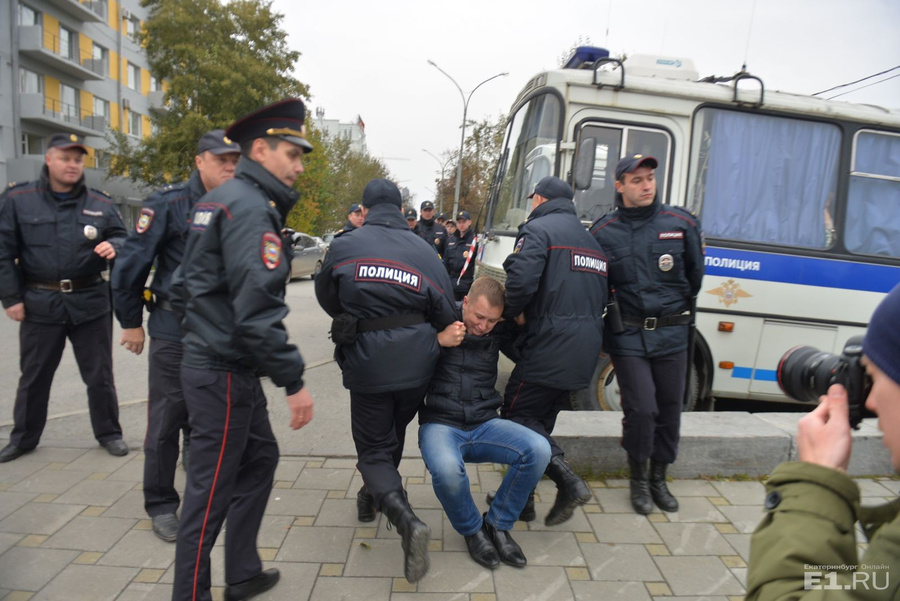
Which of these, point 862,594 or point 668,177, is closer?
point 862,594

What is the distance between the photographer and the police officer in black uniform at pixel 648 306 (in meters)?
3.68

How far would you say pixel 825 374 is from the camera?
1.56 metres

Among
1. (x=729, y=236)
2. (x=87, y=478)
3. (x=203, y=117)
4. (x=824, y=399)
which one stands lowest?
(x=87, y=478)

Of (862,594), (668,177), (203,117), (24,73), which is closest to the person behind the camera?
(862,594)

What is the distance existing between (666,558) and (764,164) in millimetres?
3696

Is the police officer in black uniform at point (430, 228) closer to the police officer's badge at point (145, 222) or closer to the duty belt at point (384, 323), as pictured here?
the police officer's badge at point (145, 222)

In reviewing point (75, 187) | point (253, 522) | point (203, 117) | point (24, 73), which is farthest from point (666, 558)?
point (24, 73)

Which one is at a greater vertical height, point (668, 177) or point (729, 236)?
point (668, 177)

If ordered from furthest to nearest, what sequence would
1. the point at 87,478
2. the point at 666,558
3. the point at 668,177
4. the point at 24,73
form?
the point at 24,73
the point at 668,177
the point at 87,478
the point at 666,558

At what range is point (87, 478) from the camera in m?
A: 3.90

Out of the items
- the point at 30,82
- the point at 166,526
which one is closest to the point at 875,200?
the point at 166,526

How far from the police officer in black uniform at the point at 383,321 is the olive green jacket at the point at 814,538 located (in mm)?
1859

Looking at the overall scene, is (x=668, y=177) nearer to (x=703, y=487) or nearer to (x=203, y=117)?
(x=703, y=487)
